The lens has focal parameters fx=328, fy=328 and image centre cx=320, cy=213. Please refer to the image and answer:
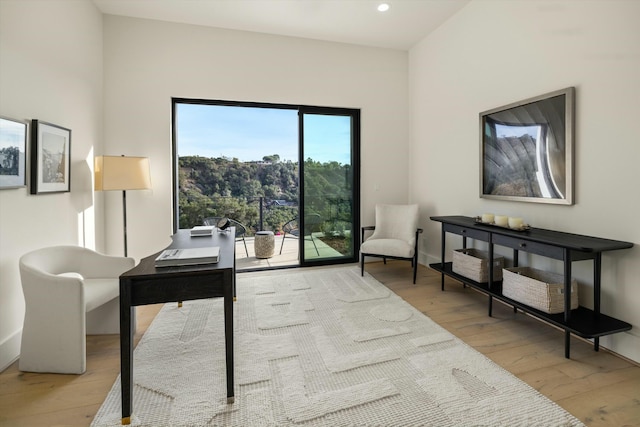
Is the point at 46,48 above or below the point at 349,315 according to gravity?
above

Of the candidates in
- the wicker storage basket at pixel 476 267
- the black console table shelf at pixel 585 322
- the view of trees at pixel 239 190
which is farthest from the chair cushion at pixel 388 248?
the view of trees at pixel 239 190

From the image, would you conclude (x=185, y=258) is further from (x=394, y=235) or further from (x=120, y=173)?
(x=394, y=235)

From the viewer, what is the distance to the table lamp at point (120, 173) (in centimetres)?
319

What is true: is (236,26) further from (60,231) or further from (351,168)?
(60,231)

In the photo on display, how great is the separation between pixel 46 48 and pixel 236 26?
2081mm

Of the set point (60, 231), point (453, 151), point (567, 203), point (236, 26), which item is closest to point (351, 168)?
Answer: point (453, 151)

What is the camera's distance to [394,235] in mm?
4340

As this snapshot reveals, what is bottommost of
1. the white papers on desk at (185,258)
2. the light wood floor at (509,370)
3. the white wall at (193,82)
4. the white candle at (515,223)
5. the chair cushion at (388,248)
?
the light wood floor at (509,370)

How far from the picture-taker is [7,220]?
2152 mm

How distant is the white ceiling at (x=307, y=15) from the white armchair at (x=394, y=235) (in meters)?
2.24

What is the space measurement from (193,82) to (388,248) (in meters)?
3.10

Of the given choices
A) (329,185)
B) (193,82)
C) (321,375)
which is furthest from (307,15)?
(321,375)

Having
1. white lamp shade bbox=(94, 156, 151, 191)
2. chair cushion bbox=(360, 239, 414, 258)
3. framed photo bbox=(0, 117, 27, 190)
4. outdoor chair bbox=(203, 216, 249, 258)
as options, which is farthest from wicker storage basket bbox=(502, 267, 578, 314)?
outdoor chair bbox=(203, 216, 249, 258)

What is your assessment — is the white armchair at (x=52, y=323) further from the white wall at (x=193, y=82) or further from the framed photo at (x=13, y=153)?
the white wall at (x=193, y=82)
